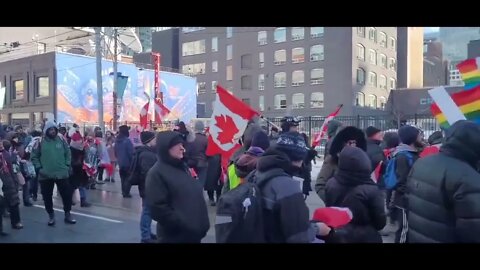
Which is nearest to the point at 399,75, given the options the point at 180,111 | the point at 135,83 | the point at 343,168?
the point at 180,111

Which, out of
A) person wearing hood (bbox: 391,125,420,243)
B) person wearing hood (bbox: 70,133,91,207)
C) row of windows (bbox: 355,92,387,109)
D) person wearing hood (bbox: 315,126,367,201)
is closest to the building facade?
row of windows (bbox: 355,92,387,109)

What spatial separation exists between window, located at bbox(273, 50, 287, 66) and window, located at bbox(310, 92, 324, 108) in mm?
5423

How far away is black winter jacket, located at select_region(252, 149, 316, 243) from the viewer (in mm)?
2879

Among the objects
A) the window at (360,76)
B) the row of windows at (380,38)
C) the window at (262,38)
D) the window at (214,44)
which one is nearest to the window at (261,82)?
the window at (262,38)

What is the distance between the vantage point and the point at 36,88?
3356 centimetres

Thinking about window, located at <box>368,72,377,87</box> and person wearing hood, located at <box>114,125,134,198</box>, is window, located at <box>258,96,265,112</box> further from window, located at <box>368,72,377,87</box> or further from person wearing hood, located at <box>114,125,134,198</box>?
person wearing hood, located at <box>114,125,134,198</box>

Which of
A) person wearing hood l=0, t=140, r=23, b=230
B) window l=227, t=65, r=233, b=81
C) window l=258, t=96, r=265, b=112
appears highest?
window l=227, t=65, r=233, b=81

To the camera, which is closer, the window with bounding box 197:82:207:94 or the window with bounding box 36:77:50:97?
the window with bounding box 36:77:50:97

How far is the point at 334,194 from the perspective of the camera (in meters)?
3.50

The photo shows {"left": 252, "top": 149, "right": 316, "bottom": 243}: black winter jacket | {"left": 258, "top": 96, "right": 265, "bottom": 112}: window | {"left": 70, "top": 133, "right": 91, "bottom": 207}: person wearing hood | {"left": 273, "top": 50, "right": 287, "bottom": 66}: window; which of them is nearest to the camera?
{"left": 252, "top": 149, "right": 316, "bottom": 243}: black winter jacket

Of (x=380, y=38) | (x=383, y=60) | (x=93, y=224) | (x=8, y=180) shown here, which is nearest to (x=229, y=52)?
(x=380, y=38)

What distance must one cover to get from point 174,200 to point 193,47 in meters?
60.9
